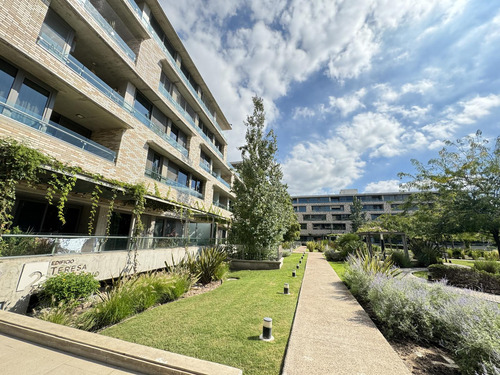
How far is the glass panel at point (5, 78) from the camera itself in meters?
7.63

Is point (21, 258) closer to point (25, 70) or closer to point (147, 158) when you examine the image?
point (25, 70)

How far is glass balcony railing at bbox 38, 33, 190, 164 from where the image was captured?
28.9ft

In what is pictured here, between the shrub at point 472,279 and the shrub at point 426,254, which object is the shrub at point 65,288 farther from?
the shrub at point 426,254

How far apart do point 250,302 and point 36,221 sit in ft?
37.8

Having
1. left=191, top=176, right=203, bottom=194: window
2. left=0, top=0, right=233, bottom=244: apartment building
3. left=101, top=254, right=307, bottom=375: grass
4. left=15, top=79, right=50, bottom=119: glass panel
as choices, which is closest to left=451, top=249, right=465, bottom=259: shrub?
left=101, top=254, right=307, bottom=375: grass

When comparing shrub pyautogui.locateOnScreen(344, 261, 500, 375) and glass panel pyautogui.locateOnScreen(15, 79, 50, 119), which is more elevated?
glass panel pyautogui.locateOnScreen(15, 79, 50, 119)

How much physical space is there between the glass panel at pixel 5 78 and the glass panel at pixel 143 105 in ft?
20.1

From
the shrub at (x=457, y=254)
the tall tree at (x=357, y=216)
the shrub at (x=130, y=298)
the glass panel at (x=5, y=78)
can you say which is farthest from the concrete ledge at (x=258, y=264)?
the tall tree at (x=357, y=216)

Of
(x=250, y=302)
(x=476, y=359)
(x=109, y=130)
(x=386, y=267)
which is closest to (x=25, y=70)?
(x=109, y=130)

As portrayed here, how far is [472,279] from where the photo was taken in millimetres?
10445

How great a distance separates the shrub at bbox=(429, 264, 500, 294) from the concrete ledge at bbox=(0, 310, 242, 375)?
12.8 m

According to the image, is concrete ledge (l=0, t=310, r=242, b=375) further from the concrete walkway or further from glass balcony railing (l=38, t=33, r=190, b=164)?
glass balcony railing (l=38, t=33, r=190, b=164)

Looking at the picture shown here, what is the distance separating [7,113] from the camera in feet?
24.4

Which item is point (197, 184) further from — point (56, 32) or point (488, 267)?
point (488, 267)
